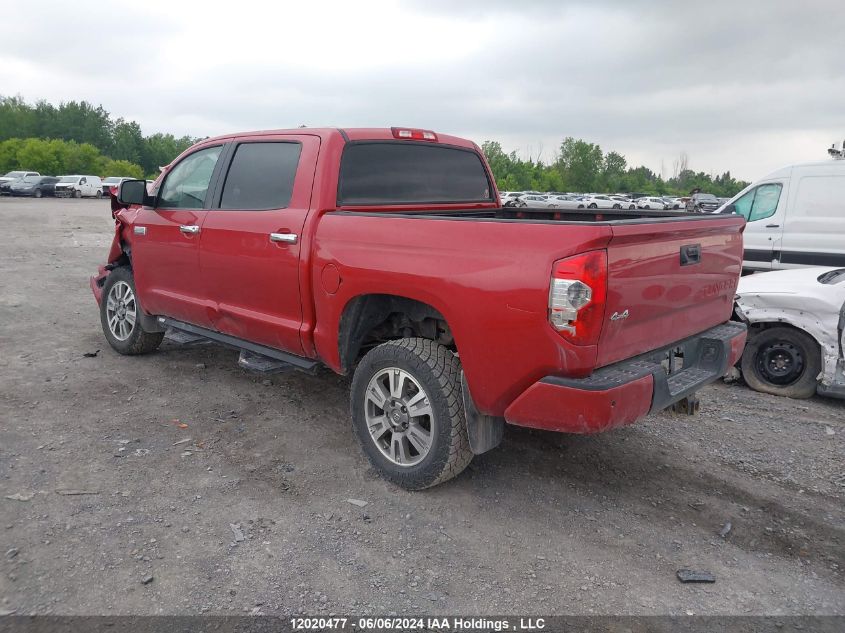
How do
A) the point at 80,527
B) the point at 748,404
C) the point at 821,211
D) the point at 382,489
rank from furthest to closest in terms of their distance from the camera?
the point at 821,211 → the point at 748,404 → the point at 382,489 → the point at 80,527

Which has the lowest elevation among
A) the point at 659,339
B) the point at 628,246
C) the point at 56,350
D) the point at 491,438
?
the point at 56,350

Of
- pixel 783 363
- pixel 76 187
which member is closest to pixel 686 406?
pixel 783 363

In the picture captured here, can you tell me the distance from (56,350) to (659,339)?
5.73 metres

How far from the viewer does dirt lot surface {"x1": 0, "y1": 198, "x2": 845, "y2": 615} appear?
9.48 feet

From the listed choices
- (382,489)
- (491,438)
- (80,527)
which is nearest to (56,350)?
(80,527)

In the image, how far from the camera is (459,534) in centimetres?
338

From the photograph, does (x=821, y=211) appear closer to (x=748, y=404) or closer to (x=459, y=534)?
(x=748, y=404)

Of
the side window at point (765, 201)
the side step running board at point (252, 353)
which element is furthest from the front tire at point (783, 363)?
the side window at point (765, 201)

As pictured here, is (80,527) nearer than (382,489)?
Yes

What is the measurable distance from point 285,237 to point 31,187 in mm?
43850

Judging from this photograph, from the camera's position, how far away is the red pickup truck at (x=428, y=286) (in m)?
3.00

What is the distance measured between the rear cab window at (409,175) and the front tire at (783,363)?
8.66 ft

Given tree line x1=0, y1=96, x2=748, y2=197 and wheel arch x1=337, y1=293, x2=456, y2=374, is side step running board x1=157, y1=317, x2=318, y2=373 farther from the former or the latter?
tree line x1=0, y1=96, x2=748, y2=197

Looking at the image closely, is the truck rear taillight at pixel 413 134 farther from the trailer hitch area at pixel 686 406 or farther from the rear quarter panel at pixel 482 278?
the trailer hitch area at pixel 686 406
